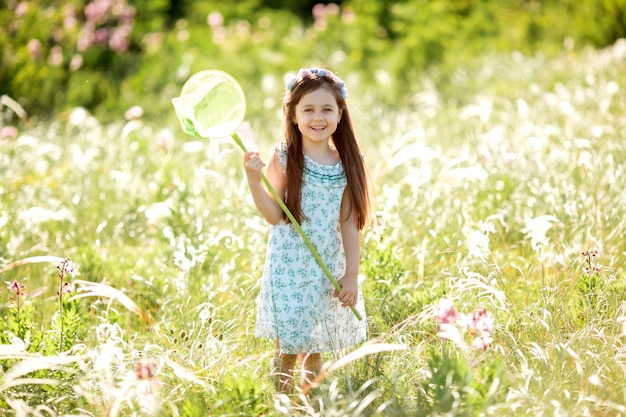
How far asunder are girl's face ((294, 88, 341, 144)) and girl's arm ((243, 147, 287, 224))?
18 centimetres

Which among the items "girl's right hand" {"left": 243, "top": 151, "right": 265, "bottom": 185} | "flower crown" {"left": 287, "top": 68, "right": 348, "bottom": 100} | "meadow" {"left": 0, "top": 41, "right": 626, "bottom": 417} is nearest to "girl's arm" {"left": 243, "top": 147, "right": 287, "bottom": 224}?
"girl's right hand" {"left": 243, "top": 151, "right": 265, "bottom": 185}

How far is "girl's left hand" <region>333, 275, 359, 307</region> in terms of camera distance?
2.93m

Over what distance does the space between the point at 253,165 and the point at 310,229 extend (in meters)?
0.38

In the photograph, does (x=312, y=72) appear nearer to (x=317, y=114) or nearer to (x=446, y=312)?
(x=317, y=114)

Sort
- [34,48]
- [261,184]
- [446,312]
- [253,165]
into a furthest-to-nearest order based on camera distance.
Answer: [34,48] → [261,184] → [253,165] → [446,312]

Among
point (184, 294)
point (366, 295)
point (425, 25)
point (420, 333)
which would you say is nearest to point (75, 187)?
point (184, 294)

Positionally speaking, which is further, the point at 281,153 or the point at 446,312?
the point at 281,153

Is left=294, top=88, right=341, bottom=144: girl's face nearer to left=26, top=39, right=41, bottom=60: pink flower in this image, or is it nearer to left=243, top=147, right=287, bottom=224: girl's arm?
left=243, top=147, right=287, bottom=224: girl's arm

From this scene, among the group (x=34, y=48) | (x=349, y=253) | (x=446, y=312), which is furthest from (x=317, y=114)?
(x=34, y=48)

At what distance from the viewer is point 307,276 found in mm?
2961

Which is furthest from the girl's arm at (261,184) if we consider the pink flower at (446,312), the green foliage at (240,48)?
the green foliage at (240,48)

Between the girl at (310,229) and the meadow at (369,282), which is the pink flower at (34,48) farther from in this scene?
the girl at (310,229)

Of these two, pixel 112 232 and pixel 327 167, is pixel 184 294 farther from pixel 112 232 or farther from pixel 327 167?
pixel 112 232

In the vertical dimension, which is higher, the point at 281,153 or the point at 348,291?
the point at 281,153
